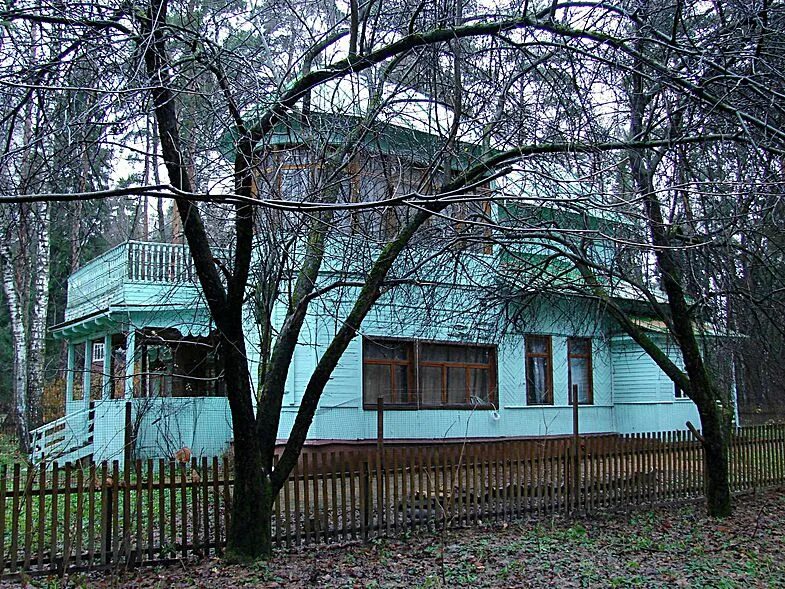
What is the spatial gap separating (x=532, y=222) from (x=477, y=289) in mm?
1821

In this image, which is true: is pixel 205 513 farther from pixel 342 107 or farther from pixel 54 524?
pixel 342 107

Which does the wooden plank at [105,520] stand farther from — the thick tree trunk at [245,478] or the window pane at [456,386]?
the window pane at [456,386]

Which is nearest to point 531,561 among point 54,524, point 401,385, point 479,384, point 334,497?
point 334,497

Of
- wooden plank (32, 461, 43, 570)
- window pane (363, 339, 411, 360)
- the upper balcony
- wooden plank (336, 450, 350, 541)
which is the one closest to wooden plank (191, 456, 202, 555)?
wooden plank (32, 461, 43, 570)

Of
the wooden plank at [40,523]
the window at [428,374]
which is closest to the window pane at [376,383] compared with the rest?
the window at [428,374]

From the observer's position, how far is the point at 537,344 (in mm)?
20359

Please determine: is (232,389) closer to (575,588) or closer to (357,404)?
(575,588)

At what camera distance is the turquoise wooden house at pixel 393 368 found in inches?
576

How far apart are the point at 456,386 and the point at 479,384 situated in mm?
786

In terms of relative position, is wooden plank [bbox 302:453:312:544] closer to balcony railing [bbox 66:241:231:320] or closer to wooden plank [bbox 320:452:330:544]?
wooden plank [bbox 320:452:330:544]

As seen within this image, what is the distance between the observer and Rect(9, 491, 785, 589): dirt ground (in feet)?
27.7

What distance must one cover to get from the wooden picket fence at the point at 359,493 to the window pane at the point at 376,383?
4.59 meters

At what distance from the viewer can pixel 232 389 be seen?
8.66m

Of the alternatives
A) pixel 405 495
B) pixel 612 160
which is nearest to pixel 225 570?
pixel 405 495
